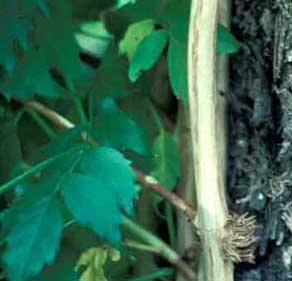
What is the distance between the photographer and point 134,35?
1.05 metres

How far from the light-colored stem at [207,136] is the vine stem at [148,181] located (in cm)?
4

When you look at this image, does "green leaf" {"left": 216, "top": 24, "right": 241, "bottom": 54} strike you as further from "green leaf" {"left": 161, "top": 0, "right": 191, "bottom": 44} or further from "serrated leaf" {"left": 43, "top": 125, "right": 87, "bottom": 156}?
"serrated leaf" {"left": 43, "top": 125, "right": 87, "bottom": 156}

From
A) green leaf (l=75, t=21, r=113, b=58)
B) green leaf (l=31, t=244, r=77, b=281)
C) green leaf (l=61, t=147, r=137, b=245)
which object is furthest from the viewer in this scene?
green leaf (l=75, t=21, r=113, b=58)

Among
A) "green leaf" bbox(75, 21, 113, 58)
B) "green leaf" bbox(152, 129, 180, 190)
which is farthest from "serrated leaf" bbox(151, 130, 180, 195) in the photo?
"green leaf" bbox(75, 21, 113, 58)

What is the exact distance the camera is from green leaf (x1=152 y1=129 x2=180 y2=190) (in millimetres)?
1108

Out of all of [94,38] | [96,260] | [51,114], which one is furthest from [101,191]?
[94,38]

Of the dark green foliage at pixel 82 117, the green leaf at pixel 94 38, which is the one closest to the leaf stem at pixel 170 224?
the dark green foliage at pixel 82 117

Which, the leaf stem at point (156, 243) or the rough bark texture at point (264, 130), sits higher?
the rough bark texture at point (264, 130)

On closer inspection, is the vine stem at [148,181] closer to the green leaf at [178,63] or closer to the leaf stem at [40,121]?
the leaf stem at [40,121]

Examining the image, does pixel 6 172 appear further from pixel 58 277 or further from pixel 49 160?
pixel 49 160

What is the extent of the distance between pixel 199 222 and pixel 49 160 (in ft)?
0.56

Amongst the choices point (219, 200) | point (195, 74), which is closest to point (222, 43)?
point (195, 74)

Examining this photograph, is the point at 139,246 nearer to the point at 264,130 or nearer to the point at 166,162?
the point at 166,162

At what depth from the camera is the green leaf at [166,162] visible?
3.64 feet
